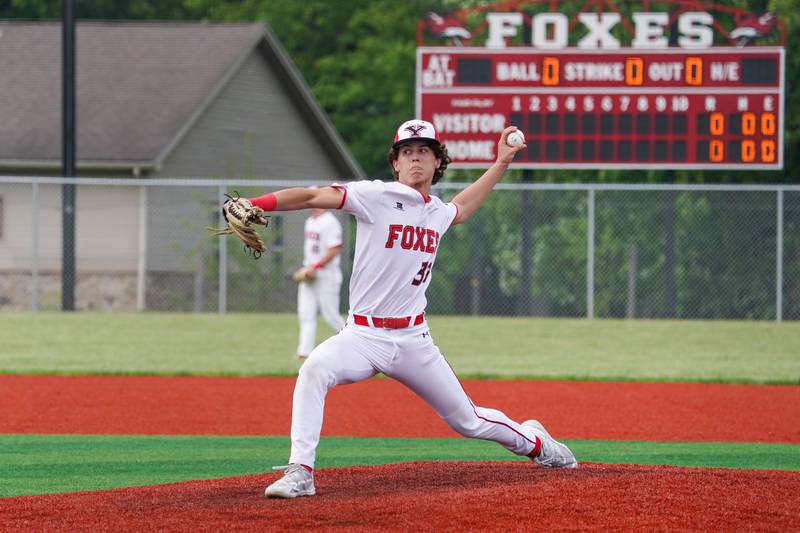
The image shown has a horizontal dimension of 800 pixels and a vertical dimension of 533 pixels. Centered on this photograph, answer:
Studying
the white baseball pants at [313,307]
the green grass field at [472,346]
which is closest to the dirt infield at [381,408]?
the green grass field at [472,346]

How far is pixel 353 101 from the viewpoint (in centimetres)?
3747

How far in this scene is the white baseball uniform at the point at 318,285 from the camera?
14.0 m

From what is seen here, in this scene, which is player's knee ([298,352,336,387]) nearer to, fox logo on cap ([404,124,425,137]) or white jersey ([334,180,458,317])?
white jersey ([334,180,458,317])

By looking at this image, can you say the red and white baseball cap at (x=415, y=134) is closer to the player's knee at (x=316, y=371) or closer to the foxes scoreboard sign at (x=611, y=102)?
the player's knee at (x=316, y=371)

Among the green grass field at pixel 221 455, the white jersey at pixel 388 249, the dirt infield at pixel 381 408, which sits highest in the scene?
the white jersey at pixel 388 249

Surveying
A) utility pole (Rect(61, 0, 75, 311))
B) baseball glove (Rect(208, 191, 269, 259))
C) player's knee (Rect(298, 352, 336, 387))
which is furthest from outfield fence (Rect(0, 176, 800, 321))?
baseball glove (Rect(208, 191, 269, 259))

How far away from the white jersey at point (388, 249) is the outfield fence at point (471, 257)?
1688 cm

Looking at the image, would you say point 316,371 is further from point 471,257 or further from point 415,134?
point 471,257

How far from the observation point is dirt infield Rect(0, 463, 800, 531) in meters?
5.20

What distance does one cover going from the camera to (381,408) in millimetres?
10836

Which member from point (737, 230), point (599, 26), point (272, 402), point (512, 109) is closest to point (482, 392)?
point (272, 402)

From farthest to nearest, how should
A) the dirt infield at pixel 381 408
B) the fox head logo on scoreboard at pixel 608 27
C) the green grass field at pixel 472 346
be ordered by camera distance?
the fox head logo on scoreboard at pixel 608 27 < the green grass field at pixel 472 346 < the dirt infield at pixel 381 408

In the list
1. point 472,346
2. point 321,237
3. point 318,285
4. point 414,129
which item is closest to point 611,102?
point 472,346

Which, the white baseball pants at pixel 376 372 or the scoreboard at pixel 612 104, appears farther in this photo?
the scoreboard at pixel 612 104
